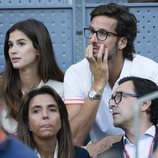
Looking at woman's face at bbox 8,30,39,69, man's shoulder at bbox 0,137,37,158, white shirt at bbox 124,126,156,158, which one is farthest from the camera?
woman's face at bbox 8,30,39,69

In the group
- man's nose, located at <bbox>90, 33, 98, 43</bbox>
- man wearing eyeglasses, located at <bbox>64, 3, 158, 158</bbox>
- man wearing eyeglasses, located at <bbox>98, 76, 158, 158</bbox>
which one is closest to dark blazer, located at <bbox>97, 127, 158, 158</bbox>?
man wearing eyeglasses, located at <bbox>98, 76, 158, 158</bbox>

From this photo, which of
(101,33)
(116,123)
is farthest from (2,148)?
(101,33)

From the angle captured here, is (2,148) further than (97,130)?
No

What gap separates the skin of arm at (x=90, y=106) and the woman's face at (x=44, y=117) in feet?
0.86

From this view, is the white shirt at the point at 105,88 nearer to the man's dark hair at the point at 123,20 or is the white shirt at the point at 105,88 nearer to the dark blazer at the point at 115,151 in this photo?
the man's dark hair at the point at 123,20

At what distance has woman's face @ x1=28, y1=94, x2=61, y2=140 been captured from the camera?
3.44 m

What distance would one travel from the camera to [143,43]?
15.7ft

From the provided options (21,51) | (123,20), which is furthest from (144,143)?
(21,51)

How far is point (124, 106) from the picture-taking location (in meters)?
3.40

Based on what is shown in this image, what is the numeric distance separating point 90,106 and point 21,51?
0.70 meters

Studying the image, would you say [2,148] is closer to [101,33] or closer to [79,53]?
[101,33]

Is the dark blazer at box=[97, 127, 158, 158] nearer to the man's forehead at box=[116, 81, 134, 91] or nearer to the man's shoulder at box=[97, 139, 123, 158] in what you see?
the man's shoulder at box=[97, 139, 123, 158]

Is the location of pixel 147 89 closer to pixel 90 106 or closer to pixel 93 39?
pixel 90 106

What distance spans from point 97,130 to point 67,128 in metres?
0.43
